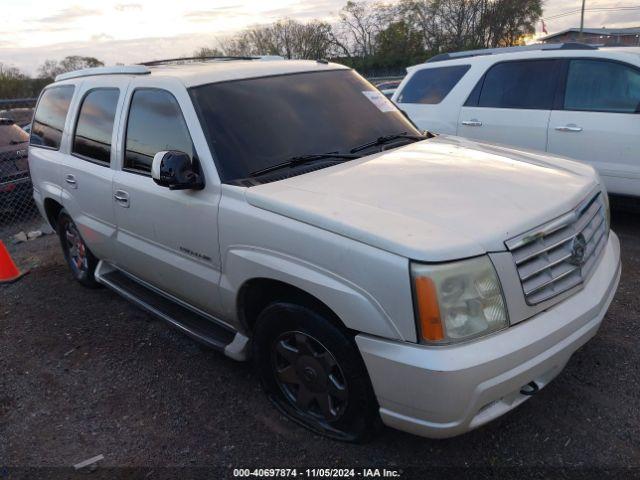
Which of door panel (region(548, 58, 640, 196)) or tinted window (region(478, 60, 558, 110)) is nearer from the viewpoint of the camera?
door panel (region(548, 58, 640, 196))

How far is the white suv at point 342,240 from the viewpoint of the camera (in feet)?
7.09

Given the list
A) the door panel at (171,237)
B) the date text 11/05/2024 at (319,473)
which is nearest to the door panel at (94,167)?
the door panel at (171,237)

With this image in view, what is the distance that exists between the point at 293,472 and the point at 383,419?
0.57 m

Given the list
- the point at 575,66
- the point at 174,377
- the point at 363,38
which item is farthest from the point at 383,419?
the point at 363,38

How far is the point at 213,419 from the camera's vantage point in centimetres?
308

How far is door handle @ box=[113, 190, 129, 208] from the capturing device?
3.67 metres

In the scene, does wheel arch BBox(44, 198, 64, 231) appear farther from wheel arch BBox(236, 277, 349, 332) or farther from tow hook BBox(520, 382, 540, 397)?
tow hook BBox(520, 382, 540, 397)

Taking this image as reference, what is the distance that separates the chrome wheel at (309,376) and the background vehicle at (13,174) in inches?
259

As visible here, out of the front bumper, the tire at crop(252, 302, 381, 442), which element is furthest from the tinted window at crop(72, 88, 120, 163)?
the front bumper

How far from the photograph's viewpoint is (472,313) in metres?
2.16

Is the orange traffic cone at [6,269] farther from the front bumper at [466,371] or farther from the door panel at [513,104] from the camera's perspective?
the door panel at [513,104]

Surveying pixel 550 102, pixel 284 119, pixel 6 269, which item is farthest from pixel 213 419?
pixel 550 102

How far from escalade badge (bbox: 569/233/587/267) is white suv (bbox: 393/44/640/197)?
304 centimetres

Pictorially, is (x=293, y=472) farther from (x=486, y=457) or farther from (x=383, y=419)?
(x=486, y=457)
